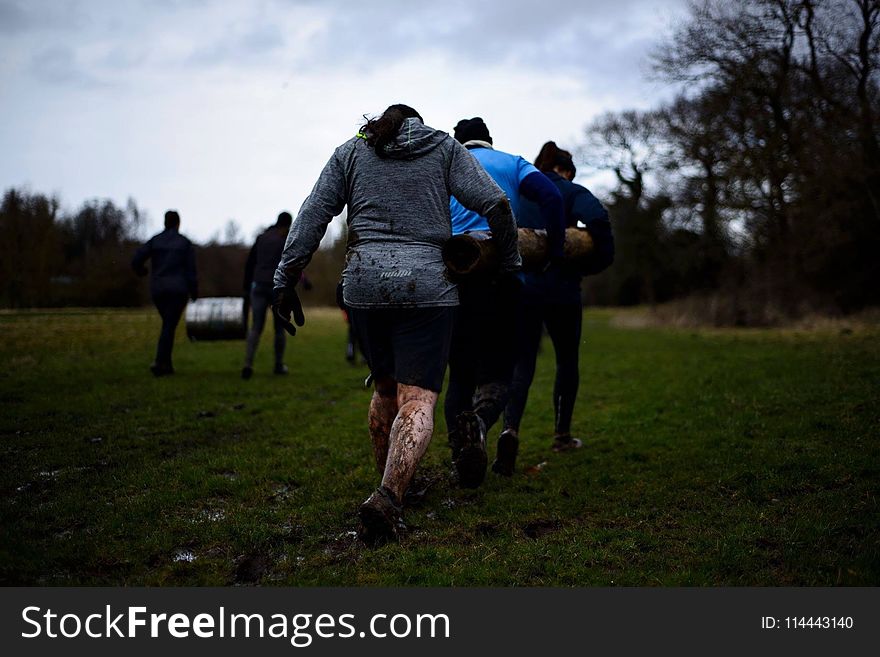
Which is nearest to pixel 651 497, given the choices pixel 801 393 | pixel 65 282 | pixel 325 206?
pixel 325 206

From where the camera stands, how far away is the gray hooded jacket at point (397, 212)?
12.1ft

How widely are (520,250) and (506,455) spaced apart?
5.11 feet

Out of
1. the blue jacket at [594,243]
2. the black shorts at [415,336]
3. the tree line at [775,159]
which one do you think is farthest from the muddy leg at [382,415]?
the tree line at [775,159]

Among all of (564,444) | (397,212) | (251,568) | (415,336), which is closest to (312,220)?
(397,212)

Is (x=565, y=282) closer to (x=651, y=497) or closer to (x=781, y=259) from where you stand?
(x=651, y=497)

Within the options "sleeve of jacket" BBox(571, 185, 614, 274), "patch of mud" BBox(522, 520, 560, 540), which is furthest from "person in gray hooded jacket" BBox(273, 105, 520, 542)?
"sleeve of jacket" BBox(571, 185, 614, 274)

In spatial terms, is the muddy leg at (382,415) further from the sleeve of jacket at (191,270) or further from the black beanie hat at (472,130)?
the sleeve of jacket at (191,270)

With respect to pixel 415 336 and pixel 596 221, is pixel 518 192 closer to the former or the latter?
pixel 596 221

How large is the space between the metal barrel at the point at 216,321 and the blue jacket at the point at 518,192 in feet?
24.6

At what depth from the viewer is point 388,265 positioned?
368cm

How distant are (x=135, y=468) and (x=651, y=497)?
3624 millimetres

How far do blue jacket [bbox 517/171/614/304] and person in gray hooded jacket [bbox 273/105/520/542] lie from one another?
1.47 metres

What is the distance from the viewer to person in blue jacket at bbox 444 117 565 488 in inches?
170

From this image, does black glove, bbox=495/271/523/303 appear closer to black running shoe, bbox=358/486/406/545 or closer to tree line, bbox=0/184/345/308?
black running shoe, bbox=358/486/406/545
